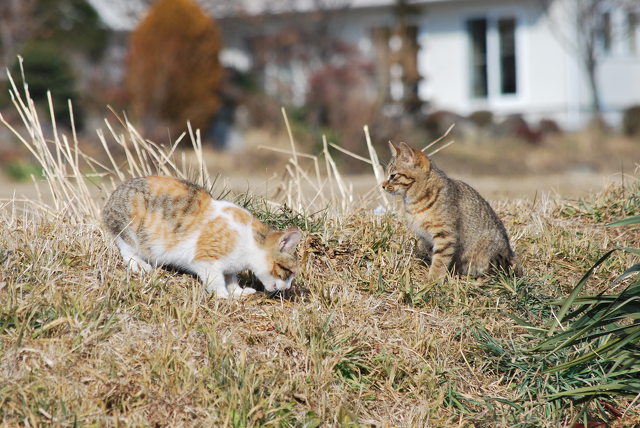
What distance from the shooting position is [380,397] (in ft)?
12.8

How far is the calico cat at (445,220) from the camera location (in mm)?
4965

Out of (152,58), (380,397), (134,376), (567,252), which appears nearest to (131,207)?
(134,376)

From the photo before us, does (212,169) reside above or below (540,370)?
below

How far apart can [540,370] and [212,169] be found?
41.4 ft

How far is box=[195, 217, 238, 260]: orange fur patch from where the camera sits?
435 centimetres

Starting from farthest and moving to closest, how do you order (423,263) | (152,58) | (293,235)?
(152,58) < (423,263) < (293,235)

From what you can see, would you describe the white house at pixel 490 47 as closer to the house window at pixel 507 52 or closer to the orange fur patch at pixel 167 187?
the house window at pixel 507 52

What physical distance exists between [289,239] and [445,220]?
46.2 inches

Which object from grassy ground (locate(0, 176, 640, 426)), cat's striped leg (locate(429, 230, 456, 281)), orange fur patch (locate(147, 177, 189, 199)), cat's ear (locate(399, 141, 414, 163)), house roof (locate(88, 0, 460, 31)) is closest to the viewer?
grassy ground (locate(0, 176, 640, 426))

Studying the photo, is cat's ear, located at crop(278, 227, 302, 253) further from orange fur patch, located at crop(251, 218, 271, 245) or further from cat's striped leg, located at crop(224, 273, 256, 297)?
cat's striped leg, located at crop(224, 273, 256, 297)

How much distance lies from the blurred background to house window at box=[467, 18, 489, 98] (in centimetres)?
4

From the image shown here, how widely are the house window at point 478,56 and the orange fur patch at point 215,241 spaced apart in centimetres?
1841

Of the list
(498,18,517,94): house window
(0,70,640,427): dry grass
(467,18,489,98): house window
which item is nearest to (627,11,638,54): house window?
(498,18,517,94): house window

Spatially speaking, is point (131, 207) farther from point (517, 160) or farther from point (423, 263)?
point (517, 160)
